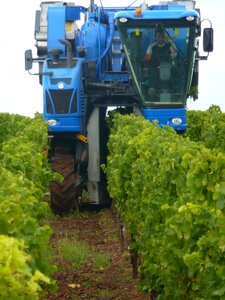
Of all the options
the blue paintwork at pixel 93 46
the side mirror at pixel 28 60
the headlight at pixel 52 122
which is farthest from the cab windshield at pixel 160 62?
the side mirror at pixel 28 60

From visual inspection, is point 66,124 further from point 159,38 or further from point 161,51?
point 159,38

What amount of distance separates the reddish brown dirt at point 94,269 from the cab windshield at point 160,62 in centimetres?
216

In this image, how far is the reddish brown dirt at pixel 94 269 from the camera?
10688 millimetres

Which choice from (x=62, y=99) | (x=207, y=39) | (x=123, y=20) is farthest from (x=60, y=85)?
(x=207, y=39)

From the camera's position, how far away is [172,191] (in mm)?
8547

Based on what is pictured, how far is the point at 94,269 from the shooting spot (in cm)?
1209

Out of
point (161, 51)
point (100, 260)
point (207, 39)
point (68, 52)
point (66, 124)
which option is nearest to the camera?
point (100, 260)

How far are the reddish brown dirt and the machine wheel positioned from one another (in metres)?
0.26

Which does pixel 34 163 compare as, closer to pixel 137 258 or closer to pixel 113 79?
pixel 137 258

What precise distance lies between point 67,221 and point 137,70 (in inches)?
105

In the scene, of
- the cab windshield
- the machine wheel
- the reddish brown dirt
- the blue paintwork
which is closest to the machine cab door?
the cab windshield

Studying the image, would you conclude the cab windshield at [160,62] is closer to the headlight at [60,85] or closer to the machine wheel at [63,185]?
the headlight at [60,85]

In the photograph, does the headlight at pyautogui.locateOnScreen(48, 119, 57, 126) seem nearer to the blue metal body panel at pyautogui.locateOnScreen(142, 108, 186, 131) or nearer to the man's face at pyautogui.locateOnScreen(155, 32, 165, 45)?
the blue metal body panel at pyautogui.locateOnScreen(142, 108, 186, 131)

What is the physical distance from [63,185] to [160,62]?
2.47 m
